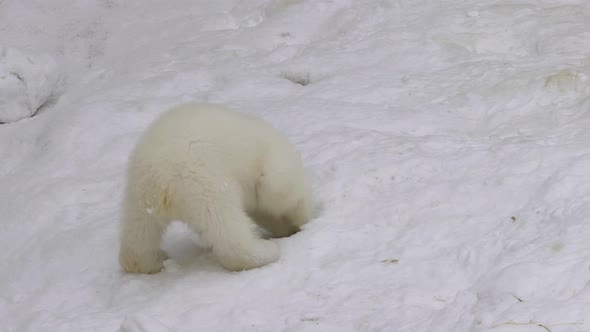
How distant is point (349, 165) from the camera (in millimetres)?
5078

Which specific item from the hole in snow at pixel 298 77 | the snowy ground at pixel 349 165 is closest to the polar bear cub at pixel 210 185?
the snowy ground at pixel 349 165

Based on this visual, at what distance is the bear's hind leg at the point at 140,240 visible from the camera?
13.7ft

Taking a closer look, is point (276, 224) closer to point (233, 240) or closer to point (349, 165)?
point (233, 240)

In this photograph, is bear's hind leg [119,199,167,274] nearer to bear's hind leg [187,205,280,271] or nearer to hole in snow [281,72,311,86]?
bear's hind leg [187,205,280,271]

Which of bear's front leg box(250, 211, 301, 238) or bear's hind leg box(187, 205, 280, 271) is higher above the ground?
bear's hind leg box(187, 205, 280, 271)

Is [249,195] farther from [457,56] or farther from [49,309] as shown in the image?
[457,56]

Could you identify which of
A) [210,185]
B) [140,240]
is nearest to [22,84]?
[140,240]

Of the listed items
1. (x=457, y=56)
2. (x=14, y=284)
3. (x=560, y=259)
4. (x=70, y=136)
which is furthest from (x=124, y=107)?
(x=560, y=259)

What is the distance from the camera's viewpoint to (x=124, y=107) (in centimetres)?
679

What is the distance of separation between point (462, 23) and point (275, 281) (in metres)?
4.18

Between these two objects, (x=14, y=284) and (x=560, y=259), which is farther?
(x=14, y=284)

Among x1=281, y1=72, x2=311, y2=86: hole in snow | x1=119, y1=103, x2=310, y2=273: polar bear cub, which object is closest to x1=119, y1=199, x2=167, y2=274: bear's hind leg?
x1=119, y1=103, x2=310, y2=273: polar bear cub

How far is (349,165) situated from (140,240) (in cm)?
154

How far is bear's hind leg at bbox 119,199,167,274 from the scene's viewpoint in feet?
13.7
